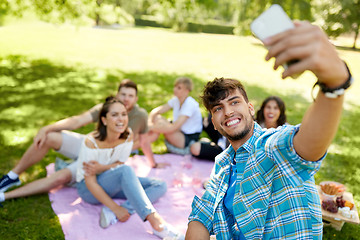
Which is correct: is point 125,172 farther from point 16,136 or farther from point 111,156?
point 16,136

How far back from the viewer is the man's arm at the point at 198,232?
211cm

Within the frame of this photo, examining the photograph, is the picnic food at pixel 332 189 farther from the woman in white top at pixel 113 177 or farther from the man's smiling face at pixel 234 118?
the man's smiling face at pixel 234 118

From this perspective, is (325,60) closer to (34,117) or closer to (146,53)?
(34,117)

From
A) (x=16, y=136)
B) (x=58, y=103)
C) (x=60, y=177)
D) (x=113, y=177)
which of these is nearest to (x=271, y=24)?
(x=113, y=177)

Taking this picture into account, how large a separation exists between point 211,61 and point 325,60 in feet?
49.4

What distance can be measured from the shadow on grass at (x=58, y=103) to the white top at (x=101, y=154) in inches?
23.1

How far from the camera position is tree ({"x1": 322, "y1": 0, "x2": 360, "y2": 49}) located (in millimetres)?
19406

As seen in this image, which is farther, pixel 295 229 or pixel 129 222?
pixel 129 222

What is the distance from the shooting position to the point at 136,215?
351 cm

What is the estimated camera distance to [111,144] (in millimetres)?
3551

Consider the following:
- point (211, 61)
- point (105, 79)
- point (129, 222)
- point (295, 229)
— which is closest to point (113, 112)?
point (129, 222)

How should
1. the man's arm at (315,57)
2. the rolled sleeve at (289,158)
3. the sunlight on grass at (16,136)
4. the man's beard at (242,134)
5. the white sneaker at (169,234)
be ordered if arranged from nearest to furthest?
the man's arm at (315,57) < the rolled sleeve at (289,158) < the man's beard at (242,134) < the white sneaker at (169,234) < the sunlight on grass at (16,136)

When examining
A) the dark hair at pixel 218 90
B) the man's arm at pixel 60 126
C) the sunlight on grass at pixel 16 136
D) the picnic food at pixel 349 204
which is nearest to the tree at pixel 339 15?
the picnic food at pixel 349 204

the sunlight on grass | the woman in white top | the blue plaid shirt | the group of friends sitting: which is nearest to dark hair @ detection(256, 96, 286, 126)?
the group of friends sitting
